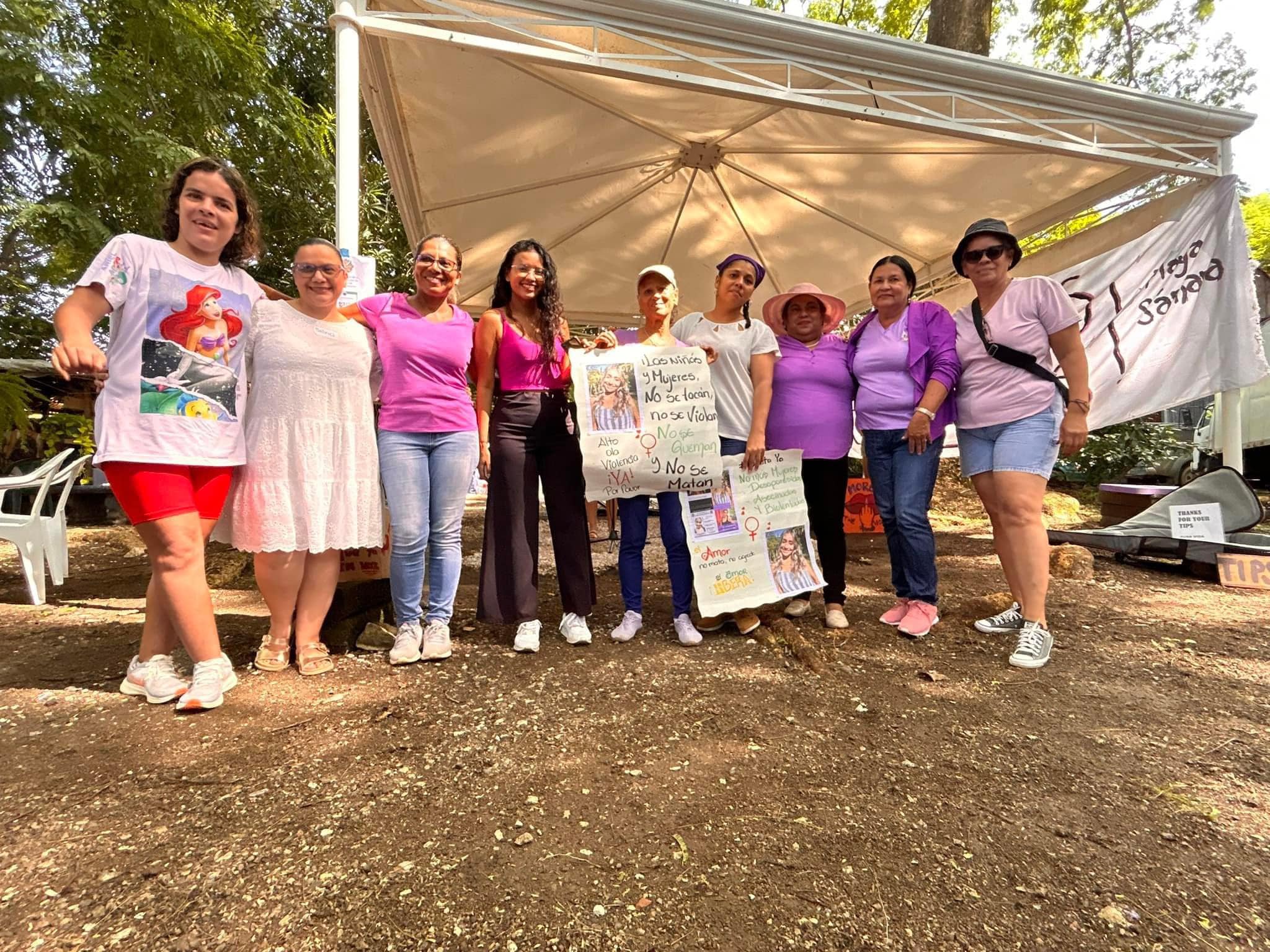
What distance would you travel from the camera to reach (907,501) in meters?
2.98

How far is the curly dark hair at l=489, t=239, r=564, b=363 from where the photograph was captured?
9.14 feet

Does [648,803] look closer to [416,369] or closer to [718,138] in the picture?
[416,369]

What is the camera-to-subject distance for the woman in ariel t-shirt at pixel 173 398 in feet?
6.70

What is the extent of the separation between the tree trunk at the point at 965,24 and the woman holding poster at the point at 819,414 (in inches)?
230

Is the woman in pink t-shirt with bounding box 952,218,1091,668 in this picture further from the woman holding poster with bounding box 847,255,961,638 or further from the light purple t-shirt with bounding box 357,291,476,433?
the light purple t-shirt with bounding box 357,291,476,433

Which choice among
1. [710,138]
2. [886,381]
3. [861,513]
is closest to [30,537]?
[886,381]

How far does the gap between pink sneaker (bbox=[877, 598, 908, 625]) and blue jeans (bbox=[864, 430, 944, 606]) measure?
45mm

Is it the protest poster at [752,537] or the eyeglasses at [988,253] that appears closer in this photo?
the eyeglasses at [988,253]

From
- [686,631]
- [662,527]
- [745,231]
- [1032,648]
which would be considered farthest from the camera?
[745,231]

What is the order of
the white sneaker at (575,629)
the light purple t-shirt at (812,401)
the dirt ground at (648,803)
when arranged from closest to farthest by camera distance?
the dirt ground at (648,803) → the white sneaker at (575,629) → the light purple t-shirt at (812,401)

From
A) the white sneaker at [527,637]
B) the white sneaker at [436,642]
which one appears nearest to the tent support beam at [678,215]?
the white sneaker at [527,637]

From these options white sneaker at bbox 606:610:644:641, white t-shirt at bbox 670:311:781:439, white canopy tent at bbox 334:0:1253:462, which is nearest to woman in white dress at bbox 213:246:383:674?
white canopy tent at bbox 334:0:1253:462

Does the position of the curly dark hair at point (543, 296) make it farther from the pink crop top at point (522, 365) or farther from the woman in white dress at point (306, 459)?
the woman in white dress at point (306, 459)

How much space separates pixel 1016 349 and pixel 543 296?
2.14 metres
